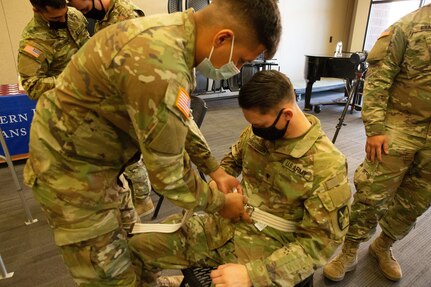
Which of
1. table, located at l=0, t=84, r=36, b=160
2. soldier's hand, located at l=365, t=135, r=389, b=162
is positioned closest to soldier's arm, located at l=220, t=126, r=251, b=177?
soldier's hand, located at l=365, t=135, r=389, b=162

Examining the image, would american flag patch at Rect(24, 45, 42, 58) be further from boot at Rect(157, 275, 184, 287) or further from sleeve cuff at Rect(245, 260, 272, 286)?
sleeve cuff at Rect(245, 260, 272, 286)

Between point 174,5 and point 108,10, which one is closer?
point 108,10

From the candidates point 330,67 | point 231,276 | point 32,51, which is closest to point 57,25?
point 32,51

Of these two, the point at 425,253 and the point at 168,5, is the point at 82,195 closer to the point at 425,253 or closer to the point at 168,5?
the point at 425,253

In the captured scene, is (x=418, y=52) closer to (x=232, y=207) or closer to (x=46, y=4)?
(x=232, y=207)

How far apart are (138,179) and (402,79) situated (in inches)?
66.3

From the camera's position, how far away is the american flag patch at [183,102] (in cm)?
65

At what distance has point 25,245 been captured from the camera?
1.84 metres

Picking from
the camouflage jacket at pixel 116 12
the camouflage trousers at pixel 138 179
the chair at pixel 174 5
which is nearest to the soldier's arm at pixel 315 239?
the camouflage trousers at pixel 138 179

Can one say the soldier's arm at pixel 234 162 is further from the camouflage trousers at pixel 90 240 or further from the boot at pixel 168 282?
the boot at pixel 168 282

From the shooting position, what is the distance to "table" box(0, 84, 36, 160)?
8.66 feet

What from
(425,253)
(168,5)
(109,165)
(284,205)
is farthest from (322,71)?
(109,165)

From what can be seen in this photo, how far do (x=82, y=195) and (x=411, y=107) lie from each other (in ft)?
4.84

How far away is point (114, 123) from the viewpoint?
784mm
